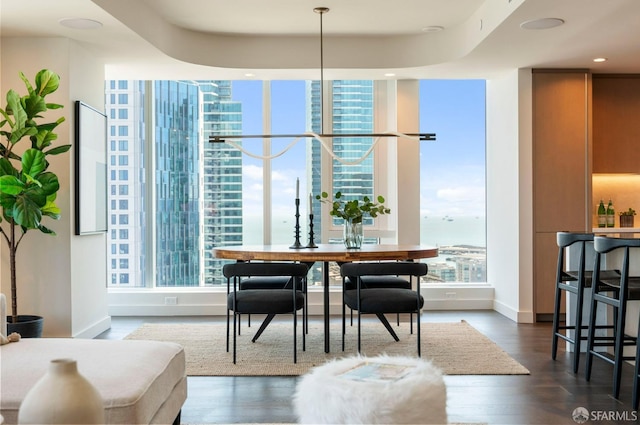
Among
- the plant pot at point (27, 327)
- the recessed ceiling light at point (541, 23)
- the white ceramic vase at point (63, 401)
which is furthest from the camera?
the recessed ceiling light at point (541, 23)

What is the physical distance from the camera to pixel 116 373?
245 centimetres

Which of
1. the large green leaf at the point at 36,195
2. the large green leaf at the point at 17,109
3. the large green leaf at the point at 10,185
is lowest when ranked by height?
the large green leaf at the point at 36,195

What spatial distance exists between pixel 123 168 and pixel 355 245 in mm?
3073

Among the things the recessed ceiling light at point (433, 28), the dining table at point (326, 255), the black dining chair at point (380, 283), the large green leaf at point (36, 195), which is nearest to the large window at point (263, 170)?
the recessed ceiling light at point (433, 28)

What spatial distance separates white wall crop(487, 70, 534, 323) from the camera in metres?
6.25

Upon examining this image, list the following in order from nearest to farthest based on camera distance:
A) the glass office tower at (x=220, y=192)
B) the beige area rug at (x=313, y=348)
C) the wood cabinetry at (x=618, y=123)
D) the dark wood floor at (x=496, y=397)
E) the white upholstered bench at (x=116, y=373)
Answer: the white upholstered bench at (x=116, y=373), the dark wood floor at (x=496, y=397), the beige area rug at (x=313, y=348), the wood cabinetry at (x=618, y=123), the glass office tower at (x=220, y=192)

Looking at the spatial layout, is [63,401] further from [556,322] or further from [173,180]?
[173,180]

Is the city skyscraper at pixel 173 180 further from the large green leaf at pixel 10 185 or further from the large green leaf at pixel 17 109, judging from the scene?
the large green leaf at pixel 10 185

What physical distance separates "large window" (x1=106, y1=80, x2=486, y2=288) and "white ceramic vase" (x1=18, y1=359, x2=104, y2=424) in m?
5.51

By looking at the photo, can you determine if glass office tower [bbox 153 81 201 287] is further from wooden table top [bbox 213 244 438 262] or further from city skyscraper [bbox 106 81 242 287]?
wooden table top [bbox 213 244 438 262]

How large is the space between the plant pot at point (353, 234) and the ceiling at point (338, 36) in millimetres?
1786

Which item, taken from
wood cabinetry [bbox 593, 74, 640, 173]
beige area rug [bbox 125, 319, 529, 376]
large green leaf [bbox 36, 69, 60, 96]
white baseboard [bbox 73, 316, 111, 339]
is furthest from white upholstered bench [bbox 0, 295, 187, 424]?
wood cabinetry [bbox 593, 74, 640, 173]

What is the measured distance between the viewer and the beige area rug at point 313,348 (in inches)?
172

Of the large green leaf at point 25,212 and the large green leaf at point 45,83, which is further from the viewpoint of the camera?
the large green leaf at point 45,83
